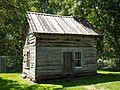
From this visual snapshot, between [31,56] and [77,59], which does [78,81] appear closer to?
[77,59]

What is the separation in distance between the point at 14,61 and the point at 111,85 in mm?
18447

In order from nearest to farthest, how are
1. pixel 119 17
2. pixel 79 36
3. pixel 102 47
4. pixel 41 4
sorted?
pixel 79 36 < pixel 119 17 < pixel 102 47 < pixel 41 4

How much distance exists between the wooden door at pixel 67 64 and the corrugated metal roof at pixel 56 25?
2.02 metres

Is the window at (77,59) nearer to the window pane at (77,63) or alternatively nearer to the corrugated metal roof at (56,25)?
the window pane at (77,63)

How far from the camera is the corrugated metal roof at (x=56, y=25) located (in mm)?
18484

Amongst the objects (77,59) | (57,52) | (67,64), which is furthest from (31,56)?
(77,59)

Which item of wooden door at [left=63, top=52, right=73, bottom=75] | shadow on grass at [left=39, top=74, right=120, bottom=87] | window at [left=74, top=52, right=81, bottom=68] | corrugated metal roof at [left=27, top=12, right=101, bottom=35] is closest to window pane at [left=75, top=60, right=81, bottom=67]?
window at [left=74, top=52, right=81, bottom=68]

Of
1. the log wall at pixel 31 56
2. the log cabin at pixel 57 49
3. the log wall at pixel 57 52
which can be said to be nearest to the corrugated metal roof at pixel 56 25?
the log cabin at pixel 57 49

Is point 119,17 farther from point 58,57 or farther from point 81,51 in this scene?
point 58,57

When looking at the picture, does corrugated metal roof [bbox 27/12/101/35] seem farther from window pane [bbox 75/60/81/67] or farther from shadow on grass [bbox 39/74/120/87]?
shadow on grass [bbox 39/74/120/87]

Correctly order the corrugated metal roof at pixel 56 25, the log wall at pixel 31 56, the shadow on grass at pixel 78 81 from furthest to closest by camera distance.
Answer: the corrugated metal roof at pixel 56 25, the log wall at pixel 31 56, the shadow on grass at pixel 78 81

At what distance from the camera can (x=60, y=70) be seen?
18.8 metres

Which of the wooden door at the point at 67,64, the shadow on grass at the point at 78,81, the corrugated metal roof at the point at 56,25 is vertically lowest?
the shadow on grass at the point at 78,81

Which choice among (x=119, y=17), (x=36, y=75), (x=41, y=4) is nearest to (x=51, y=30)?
(x=36, y=75)
